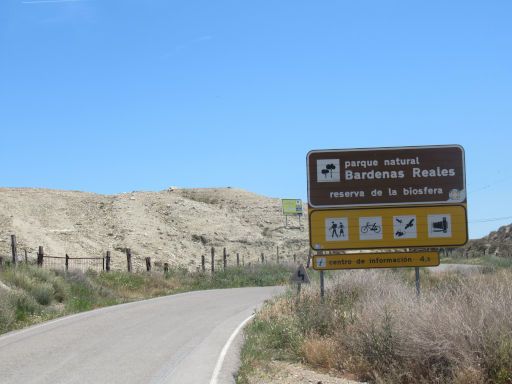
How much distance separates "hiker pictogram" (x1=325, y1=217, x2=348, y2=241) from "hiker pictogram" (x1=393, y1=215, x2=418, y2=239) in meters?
1.11

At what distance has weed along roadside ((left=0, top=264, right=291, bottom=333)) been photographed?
1850 cm

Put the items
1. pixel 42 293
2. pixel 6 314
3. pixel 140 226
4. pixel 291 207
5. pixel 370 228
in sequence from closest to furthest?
pixel 370 228 → pixel 6 314 → pixel 42 293 → pixel 140 226 → pixel 291 207

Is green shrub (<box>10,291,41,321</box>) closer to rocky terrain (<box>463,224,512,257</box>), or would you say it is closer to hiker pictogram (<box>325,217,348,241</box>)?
hiker pictogram (<box>325,217,348,241</box>)

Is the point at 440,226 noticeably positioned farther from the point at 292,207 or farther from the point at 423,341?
the point at 292,207

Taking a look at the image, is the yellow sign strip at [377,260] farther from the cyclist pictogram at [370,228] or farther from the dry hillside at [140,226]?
the dry hillside at [140,226]

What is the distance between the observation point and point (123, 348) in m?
12.9

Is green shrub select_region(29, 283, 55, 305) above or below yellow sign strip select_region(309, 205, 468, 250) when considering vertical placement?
below

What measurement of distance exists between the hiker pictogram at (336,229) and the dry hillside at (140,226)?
37483mm

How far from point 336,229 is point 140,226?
178 ft

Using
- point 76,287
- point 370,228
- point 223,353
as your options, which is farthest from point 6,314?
point 370,228

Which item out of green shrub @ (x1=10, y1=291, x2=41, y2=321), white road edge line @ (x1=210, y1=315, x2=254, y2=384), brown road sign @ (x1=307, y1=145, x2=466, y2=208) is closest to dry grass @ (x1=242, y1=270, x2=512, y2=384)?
white road edge line @ (x1=210, y1=315, x2=254, y2=384)

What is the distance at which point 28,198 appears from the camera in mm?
69188

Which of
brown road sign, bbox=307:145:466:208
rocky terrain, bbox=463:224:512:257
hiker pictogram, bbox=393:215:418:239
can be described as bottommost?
rocky terrain, bbox=463:224:512:257

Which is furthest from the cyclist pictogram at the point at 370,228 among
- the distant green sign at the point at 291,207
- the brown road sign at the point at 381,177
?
the distant green sign at the point at 291,207
